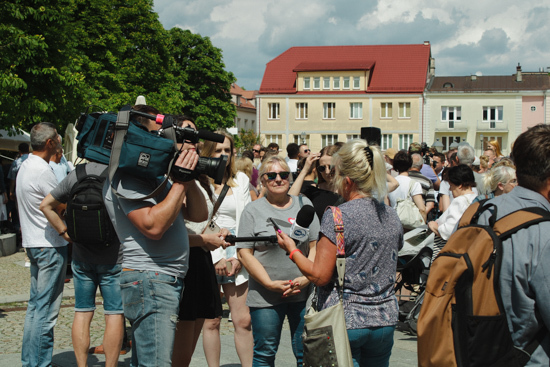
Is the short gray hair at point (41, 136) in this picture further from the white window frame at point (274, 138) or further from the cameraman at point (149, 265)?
the white window frame at point (274, 138)

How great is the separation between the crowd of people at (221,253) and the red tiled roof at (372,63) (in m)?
62.5

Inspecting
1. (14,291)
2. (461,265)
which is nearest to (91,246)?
(461,265)

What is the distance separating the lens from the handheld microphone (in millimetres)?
3910

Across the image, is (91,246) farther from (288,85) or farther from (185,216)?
(288,85)

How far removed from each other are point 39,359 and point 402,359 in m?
3.29

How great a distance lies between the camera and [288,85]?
7000cm

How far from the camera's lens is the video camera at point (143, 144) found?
3338 millimetres

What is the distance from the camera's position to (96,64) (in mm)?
A: 31906

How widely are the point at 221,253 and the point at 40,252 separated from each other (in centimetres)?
149

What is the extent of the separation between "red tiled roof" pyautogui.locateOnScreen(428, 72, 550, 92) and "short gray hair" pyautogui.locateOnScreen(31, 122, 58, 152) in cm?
6564

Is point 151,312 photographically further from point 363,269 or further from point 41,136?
point 41,136

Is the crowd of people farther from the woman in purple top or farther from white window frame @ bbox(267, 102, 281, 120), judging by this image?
white window frame @ bbox(267, 102, 281, 120)

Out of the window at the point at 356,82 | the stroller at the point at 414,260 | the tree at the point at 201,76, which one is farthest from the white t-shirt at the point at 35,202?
the window at the point at 356,82

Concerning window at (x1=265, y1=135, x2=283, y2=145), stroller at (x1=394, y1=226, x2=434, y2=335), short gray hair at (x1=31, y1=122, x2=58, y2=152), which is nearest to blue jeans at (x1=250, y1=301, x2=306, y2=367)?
short gray hair at (x1=31, y1=122, x2=58, y2=152)
